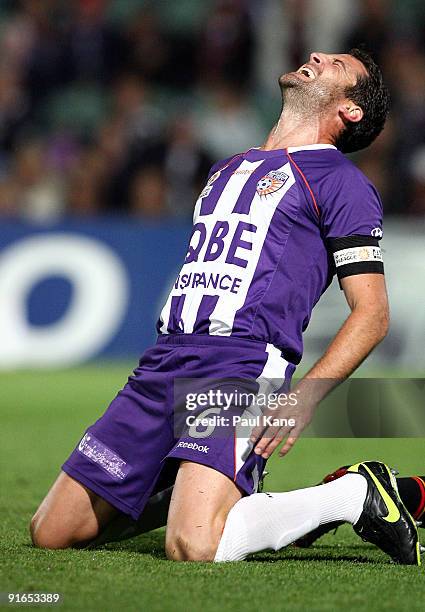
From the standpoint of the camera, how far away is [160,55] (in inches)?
578

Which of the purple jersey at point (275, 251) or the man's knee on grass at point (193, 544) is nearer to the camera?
the man's knee on grass at point (193, 544)

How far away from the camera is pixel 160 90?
14.8 metres

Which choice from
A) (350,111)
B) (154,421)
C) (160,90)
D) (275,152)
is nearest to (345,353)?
(154,421)

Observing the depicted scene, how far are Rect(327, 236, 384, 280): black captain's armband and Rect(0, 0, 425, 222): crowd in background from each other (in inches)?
305

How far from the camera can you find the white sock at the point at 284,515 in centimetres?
427

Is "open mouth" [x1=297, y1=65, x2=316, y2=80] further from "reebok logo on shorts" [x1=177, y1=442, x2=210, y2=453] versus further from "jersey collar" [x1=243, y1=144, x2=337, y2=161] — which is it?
"reebok logo on shorts" [x1=177, y1=442, x2=210, y2=453]

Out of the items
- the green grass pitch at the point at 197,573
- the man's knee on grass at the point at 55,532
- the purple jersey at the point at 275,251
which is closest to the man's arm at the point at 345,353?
the purple jersey at the point at 275,251

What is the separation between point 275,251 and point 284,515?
1.00m

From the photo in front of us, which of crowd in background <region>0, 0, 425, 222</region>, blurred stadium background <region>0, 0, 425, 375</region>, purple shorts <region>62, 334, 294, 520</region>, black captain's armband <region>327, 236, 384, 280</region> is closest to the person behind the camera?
black captain's armband <region>327, 236, 384, 280</region>

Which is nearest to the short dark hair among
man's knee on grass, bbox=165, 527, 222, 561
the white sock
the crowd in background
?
the white sock

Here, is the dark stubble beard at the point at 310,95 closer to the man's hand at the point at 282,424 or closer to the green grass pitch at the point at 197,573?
the man's hand at the point at 282,424

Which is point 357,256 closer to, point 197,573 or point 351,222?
point 351,222

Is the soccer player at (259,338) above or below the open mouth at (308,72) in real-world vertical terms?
below

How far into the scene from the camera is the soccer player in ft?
14.1
